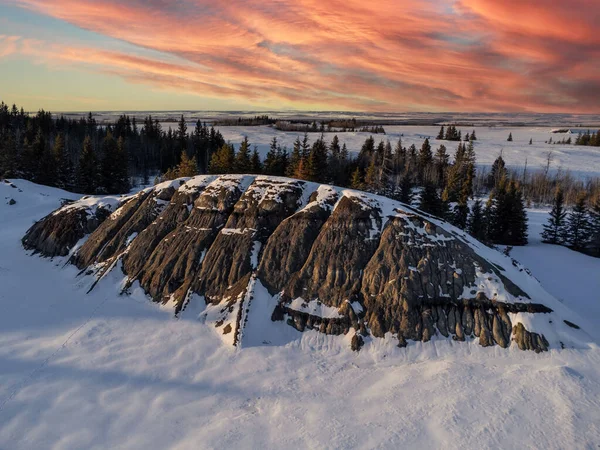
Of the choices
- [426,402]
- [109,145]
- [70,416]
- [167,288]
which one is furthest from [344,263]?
[109,145]

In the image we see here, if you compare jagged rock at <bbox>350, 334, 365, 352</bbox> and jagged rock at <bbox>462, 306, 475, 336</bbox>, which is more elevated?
jagged rock at <bbox>462, 306, 475, 336</bbox>

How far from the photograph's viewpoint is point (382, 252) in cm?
2603

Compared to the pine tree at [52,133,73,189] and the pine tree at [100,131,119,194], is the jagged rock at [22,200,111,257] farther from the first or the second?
the pine tree at [52,133,73,189]

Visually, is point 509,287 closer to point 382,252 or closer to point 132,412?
point 382,252

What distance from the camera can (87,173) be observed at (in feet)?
230

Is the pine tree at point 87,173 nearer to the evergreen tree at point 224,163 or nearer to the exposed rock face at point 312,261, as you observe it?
the evergreen tree at point 224,163

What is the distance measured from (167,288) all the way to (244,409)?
39.8 ft

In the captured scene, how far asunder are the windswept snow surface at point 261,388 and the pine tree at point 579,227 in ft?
125

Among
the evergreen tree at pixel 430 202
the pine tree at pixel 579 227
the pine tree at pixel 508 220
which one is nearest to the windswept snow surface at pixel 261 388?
the evergreen tree at pixel 430 202

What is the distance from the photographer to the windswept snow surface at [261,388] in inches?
659

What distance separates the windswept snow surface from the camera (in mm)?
16734

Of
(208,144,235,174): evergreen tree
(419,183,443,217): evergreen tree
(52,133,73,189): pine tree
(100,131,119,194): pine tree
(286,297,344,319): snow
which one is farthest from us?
(52,133,73,189): pine tree

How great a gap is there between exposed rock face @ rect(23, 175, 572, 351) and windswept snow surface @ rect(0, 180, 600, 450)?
1083 millimetres

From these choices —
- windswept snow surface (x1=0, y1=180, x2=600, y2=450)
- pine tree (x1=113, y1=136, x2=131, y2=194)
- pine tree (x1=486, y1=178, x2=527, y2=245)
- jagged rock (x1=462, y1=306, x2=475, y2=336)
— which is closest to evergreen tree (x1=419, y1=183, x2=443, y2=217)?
pine tree (x1=486, y1=178, x2=527, y2=245)
